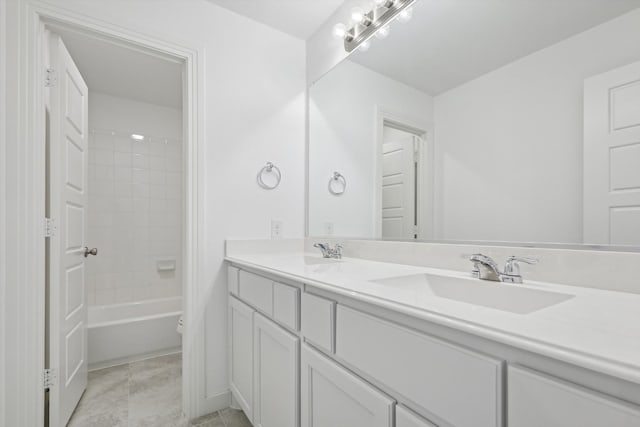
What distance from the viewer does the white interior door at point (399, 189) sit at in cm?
138

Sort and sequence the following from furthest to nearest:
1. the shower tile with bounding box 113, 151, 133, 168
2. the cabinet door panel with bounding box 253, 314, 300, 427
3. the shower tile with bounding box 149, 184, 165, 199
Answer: the shower tile with bounding box 149, 184, 165, 199, the shower tile with bounding box 113, 151, 133, 168, the cabinet door panel with bounding box 253, 314, 300, 427

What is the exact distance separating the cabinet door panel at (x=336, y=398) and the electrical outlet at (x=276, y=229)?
101 cm

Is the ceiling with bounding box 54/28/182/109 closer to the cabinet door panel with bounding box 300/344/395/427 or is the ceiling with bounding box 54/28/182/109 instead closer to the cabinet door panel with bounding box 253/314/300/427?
the cabinet door panel with bounding box 253/314/300/427

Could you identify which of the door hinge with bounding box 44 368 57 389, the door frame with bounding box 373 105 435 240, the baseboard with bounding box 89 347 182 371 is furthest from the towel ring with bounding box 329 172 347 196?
the baseboard with bounding box 89 347 182 371

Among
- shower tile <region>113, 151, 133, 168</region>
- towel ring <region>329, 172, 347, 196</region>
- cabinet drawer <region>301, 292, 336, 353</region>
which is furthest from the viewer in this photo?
shower tile <region>113, 151, 133, 168</region>

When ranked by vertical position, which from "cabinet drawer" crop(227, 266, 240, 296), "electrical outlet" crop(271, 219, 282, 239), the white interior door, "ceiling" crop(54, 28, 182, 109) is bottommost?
"cabinet drawer" crop(227, 266, 240, 296)

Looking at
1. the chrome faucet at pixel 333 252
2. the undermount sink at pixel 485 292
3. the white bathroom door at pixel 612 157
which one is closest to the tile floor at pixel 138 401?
the chrome faucet at pixel 333 252

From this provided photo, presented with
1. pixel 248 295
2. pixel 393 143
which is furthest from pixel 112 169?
pixel 393 143

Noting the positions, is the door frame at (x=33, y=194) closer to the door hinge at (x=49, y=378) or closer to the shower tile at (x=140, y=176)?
the door hinge at (x=49, y=378)

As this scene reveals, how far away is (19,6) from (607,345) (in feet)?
7.32

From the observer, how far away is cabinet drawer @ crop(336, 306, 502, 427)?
0.51 m

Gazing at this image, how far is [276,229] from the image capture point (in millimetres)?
1939

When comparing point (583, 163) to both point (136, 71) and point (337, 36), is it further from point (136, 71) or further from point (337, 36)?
point (136, 71)

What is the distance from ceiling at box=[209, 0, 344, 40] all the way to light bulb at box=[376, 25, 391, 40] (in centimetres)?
39
